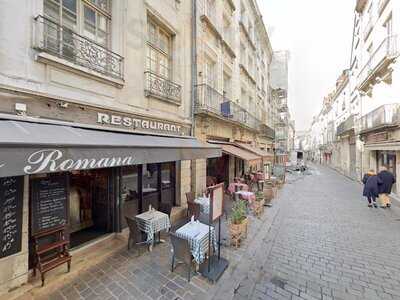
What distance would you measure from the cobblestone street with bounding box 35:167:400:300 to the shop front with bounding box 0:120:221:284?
45.8 inches

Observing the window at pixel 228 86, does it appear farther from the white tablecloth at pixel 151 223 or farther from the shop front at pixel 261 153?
the white tablecloth at pixel 151 223

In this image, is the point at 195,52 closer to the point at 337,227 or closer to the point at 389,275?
Result: the point at 337,227

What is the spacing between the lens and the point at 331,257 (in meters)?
4.79

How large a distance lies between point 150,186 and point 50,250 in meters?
3.10

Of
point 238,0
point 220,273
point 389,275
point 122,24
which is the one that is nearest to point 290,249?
point 389,275

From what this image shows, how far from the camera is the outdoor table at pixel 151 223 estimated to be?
5023 millimetres

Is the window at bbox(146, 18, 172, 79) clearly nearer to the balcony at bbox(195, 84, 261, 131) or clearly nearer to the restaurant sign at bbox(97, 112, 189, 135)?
the balcony at bbox(195, 84, 261, 131)

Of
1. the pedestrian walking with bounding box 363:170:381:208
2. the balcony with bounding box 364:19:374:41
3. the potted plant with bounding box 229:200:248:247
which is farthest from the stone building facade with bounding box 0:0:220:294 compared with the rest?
the balcony with bounding box 364:19:374:41

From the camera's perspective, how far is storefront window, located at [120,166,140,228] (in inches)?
224

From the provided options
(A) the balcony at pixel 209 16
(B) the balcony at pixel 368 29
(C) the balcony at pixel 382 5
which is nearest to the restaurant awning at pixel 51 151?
(A) the balcony at pixel 209 16

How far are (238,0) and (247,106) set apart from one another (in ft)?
22.5

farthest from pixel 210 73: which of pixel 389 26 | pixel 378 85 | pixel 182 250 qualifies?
pixel 378 85

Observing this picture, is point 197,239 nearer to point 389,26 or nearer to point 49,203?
point 49,203

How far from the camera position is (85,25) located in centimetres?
→ 470
